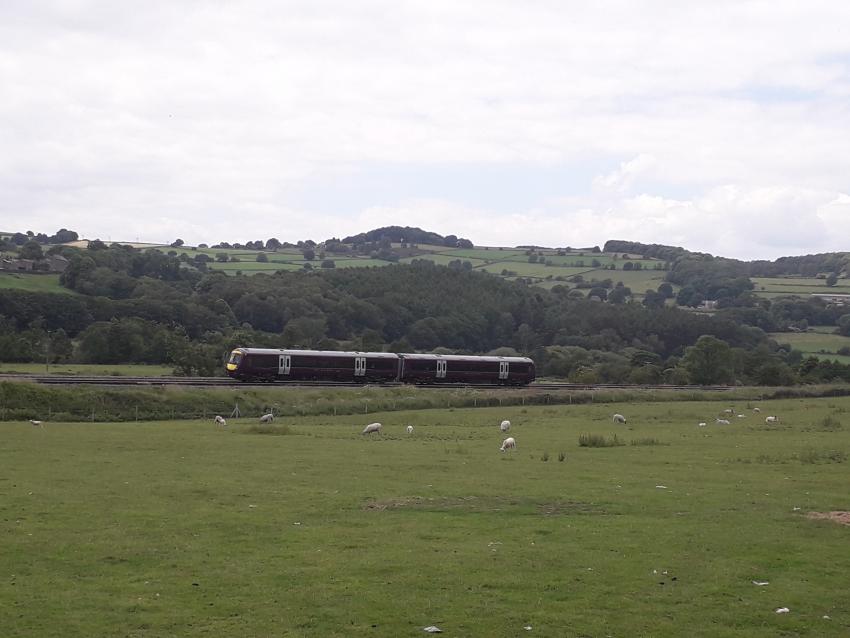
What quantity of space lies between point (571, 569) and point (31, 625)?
27.8 ft

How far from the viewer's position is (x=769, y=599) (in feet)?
47.6

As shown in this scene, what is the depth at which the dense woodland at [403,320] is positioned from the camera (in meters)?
89.9

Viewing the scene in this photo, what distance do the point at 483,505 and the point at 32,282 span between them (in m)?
111

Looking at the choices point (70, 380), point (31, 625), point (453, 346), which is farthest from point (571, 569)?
point (453, 346)

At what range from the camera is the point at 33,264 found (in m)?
136

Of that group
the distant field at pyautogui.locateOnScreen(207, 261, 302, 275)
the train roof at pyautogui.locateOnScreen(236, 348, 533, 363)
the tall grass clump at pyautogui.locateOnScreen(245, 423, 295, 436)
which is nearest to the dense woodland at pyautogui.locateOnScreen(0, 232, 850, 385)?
the distant field at pyautogui.locateOnScreen(207, 261, 302, 275)

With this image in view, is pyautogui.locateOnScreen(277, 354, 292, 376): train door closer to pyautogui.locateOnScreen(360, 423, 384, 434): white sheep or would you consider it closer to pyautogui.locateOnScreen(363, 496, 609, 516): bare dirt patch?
pyautogui.locateOnScreen(360, 423, 384, 434): white sheep

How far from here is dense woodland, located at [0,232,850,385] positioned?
89.9 meters

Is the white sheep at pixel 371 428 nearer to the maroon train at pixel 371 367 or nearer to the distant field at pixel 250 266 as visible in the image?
the maroon train at pixel 371 367

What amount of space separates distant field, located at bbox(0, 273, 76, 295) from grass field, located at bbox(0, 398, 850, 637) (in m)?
90.4

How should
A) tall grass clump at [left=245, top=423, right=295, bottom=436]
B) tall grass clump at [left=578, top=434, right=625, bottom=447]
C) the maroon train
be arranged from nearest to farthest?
tall grass clump at [left=578, top=434, right=625, bottom=447]
tall grass clump at [left=245, top=423, right=295, bottom=436]
the maroon train

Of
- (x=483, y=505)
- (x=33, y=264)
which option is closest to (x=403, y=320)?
(x=33, y=264)

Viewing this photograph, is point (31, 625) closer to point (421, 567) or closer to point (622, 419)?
point (421, 567)

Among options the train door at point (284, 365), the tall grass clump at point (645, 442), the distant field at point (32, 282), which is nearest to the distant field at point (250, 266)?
Result: the distant field at point (32, 282)
